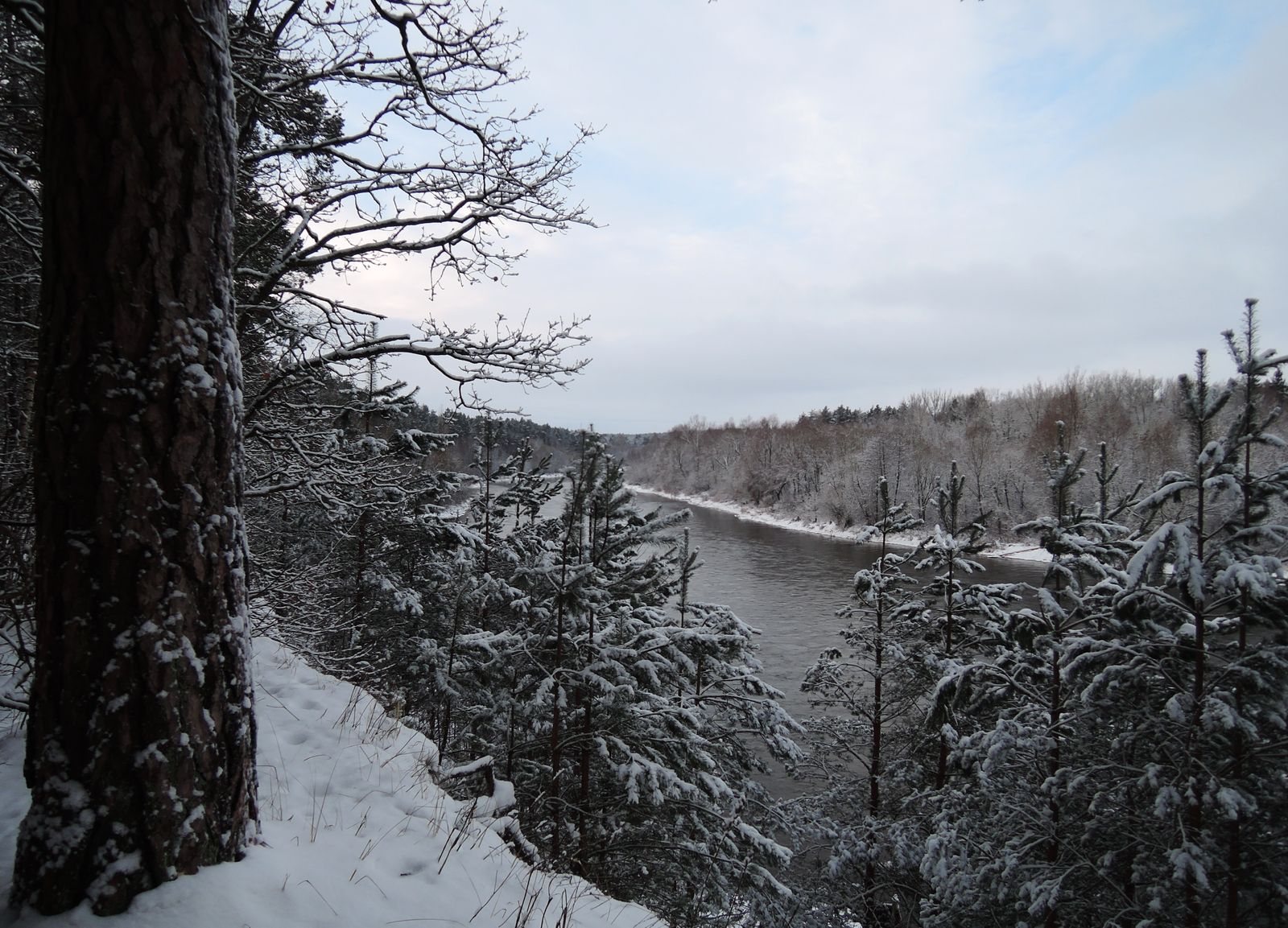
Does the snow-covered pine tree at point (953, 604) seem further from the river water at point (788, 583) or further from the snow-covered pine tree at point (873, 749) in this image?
the river water at point (788, 583)

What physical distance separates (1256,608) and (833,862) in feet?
20.1

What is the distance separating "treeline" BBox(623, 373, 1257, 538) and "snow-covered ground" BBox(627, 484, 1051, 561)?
108 cm

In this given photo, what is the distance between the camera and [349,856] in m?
2.62

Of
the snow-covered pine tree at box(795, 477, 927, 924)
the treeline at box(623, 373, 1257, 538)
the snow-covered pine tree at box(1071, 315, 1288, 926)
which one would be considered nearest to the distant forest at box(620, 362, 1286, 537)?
the treeline at box(623, 373, 1257, 538)

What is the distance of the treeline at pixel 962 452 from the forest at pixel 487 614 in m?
21.7

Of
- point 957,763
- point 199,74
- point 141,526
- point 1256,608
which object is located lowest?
point 957,763

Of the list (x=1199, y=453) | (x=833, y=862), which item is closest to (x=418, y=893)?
(x=1199, y=453)

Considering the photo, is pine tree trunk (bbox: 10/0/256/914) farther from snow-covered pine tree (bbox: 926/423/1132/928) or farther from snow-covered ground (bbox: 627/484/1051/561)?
snow-covered ground (bbox: 627/484/1051/561)

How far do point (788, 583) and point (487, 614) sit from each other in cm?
1930

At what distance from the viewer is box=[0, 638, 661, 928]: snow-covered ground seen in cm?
196

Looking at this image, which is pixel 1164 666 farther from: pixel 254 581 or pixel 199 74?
pixel 254 581

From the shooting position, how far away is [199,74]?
203 centimetres

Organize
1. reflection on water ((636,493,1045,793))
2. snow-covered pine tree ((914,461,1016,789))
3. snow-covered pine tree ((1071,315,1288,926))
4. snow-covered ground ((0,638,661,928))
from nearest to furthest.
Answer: snow-covered ground ((0,638,661,928)), snow-covered pine tree ((1071,315,1288,926)), snow-covered pine tree ((914,461,1016,789)), reflection on water ((636,493,1045,793))

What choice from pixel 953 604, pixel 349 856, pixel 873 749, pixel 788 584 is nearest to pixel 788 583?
pixel 788 584
